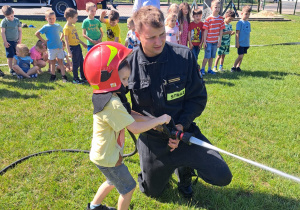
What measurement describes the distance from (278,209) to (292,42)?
11659mm

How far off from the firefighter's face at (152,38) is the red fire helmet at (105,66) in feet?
1.45

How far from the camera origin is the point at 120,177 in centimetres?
260

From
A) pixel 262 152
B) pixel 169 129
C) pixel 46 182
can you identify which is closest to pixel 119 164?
pixel 169 129

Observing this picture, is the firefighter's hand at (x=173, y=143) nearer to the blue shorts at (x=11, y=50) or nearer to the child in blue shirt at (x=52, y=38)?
the child in blue shirt at (x=52, y=38)

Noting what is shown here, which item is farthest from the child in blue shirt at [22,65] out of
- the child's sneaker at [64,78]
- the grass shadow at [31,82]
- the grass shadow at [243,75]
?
the grass shadow at [243,75]

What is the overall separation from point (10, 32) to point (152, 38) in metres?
6.47

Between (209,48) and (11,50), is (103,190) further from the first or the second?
(11,50)

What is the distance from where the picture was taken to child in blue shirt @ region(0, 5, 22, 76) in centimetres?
741

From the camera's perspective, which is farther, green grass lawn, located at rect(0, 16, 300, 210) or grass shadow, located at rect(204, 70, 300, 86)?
grass shadow, located at rect(204, 70, 300, 86)

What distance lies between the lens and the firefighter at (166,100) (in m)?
2.89

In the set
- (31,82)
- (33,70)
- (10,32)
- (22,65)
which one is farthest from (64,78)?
(10,32)

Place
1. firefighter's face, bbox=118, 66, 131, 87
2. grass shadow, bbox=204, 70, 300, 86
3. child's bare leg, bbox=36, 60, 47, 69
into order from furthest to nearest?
child's bare leg, bbox=36, 60, 47, 69
grass shadow, bbox=204, 70, 300, 86
firefighter's face, bbox=118, 66, 131, 87

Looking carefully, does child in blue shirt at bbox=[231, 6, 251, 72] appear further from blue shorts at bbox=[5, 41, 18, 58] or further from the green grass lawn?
blue shorts at bbox=[5, 41, 18, 58]

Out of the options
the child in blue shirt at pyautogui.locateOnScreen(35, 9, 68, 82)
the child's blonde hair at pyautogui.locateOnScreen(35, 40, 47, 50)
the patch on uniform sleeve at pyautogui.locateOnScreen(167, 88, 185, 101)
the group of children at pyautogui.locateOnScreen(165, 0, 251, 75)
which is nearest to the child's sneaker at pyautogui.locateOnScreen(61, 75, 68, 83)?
the child in blue shirt at pyautogui.locateOnScreen(35, 9, 68, 82)
